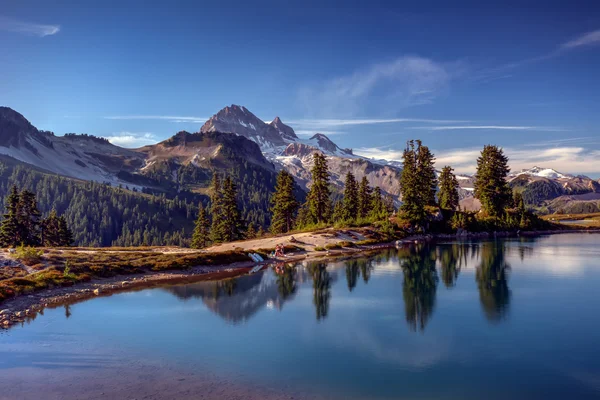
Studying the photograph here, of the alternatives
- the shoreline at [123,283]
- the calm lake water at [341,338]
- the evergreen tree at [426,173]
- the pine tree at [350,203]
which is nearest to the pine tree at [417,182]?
the evergreen tree at [426,173]

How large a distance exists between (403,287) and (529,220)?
99.3m

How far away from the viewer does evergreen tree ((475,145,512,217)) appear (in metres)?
123

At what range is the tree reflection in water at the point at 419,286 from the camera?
1289 inches

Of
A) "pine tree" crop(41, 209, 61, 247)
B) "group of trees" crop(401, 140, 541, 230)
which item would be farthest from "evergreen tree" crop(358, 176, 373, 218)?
"pine tree" crop(41, 209, 61, 247)

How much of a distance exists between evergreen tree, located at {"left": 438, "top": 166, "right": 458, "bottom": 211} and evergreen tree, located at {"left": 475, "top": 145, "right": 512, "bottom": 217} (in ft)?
28.6

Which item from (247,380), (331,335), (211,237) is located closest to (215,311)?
(331,335)

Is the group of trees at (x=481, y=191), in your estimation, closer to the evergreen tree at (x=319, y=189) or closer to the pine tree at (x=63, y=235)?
the evergreen tree at (x=319, y=189)

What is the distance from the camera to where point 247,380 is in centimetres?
2045

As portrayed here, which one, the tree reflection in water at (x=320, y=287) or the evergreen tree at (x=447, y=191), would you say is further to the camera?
the evergreen tree at (x=447, y=191)

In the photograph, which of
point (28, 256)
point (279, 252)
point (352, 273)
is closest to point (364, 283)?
point (352, 273)

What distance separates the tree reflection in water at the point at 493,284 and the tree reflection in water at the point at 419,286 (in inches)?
179

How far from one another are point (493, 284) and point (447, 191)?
89.0 meters

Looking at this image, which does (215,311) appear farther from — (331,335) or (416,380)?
(416,380)

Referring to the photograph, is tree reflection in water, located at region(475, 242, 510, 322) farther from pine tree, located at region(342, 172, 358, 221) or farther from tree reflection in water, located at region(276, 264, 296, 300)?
pine tree, located at region(342, 172, 358, 221)
